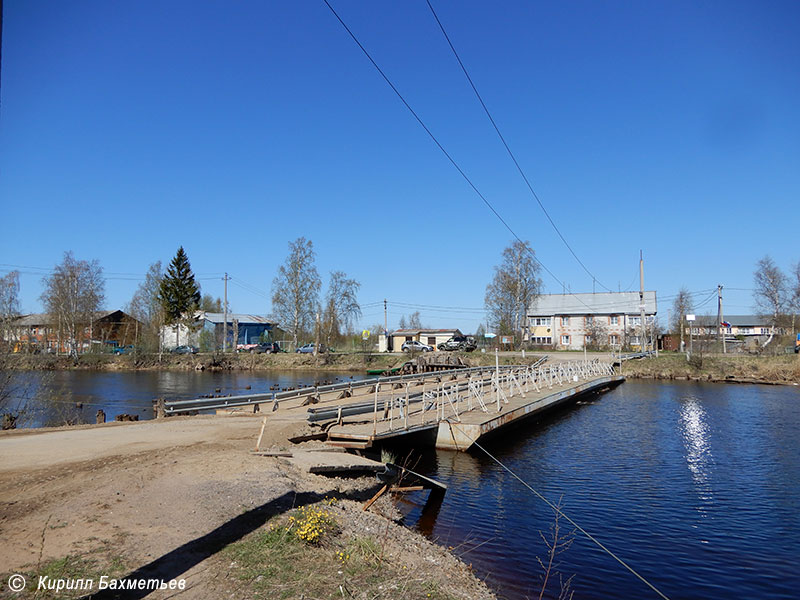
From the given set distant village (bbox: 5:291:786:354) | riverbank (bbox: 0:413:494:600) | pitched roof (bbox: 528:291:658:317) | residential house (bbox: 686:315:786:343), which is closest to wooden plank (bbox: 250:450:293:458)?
riverbank (bbox: 0:413:494:600)

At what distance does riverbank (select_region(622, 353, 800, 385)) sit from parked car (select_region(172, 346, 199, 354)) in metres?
55.3

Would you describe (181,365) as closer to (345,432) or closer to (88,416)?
(88,416)

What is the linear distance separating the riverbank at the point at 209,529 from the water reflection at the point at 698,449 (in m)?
9.01

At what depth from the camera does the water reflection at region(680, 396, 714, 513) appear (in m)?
14.8

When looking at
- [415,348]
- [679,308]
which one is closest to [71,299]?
[415,348]

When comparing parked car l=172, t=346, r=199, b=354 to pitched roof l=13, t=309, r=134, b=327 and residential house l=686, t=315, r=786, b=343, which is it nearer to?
pitched roof l=13, t=309, r=134, b=327

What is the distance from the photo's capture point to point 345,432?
16250 mm

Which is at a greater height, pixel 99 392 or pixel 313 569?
pixel 313 569

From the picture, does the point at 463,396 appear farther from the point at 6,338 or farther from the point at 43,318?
the point at 43,318

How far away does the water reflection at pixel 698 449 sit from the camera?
14773mm

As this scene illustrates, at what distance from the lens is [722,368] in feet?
172

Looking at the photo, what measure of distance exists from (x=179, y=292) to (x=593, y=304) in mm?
60713

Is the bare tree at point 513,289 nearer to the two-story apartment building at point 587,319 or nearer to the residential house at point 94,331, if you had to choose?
the two-story apartment building at point 587,319

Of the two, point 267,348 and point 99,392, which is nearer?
point 99,392
